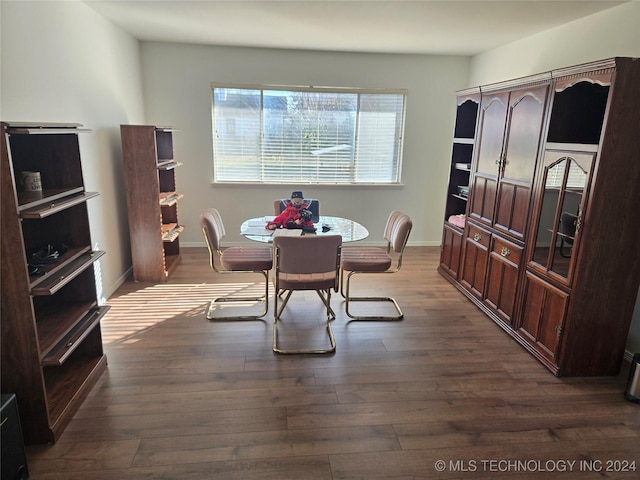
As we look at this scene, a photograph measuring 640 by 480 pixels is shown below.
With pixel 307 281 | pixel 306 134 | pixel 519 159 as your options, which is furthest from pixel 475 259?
pixel 306 134

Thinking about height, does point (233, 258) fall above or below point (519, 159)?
below

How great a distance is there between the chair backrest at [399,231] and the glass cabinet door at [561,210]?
3.05 ft

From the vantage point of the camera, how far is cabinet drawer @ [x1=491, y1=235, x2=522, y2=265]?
3.12 metres

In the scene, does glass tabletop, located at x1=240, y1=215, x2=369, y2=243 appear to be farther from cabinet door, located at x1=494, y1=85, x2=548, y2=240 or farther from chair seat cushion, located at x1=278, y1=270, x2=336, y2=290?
cabinet door, located at x1=494, y1=85, x2=548, y2=240

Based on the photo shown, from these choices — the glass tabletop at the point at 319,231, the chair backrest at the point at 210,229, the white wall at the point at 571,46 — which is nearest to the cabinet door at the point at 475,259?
the glass tabletop at the point at 319,231

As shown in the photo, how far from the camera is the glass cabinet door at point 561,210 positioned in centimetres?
247

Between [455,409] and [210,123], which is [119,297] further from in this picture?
[455,409]

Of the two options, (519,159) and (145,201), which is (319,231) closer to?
(519,159)

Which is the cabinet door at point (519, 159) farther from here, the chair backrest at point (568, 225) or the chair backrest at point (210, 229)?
the chair backrest at point (210, 229)

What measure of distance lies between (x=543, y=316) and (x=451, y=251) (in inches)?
62.1

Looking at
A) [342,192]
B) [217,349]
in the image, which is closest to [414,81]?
[342,192]

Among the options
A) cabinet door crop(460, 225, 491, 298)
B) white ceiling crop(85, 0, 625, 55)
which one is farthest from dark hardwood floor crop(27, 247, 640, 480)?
white ceiling crop(85, 0, 625, 55)

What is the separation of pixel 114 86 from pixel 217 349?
9.13 feet

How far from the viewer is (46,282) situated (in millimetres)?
1934
